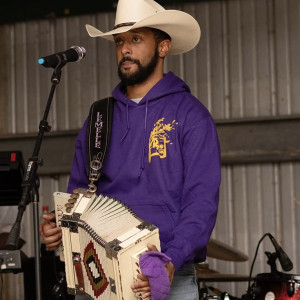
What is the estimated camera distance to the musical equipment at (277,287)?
17.7 feet

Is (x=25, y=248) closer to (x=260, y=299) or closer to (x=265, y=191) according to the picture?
(x=265, y=191)

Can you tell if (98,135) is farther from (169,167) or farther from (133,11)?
(133,11)

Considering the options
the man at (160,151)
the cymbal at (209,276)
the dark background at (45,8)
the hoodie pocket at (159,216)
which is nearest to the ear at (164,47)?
the man at (160,151)

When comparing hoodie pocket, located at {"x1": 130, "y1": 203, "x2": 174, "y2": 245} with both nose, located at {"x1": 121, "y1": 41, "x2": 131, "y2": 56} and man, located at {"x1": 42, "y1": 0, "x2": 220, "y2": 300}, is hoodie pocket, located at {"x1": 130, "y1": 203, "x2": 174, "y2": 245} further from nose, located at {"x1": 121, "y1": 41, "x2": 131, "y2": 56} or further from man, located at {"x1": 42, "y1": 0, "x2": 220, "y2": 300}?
nose, located at {"x1": 121, "y1": 41, "x2": 131, "y2": 56}

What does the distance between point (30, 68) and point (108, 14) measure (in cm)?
89

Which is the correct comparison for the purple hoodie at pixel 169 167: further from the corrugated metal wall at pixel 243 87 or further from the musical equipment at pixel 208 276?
the corrugated metal wall at pixel 243 87

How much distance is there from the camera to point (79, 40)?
739cm

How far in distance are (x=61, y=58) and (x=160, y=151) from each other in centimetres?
69

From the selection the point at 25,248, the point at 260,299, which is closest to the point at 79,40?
the point at 25,248

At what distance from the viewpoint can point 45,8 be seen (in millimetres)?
7398

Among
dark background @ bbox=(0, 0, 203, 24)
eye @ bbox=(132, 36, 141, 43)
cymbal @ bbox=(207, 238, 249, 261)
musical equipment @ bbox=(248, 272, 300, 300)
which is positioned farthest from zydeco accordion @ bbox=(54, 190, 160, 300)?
dark background @ bbox=(0, 0, 203, 24)

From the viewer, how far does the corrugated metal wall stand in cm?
686

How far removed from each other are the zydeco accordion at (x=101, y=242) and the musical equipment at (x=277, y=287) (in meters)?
2.38

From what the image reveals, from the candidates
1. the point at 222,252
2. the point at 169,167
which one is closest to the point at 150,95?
the point at 169,167
